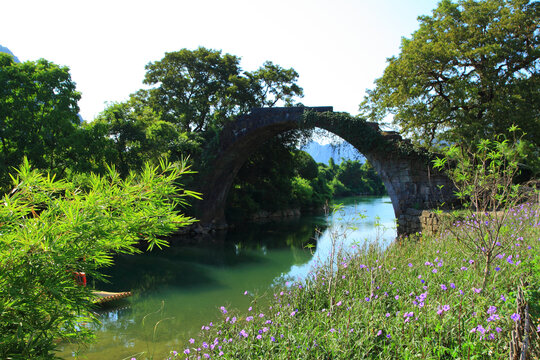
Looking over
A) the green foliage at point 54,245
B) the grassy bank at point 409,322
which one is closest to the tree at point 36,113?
the grassy bank at point 409,322

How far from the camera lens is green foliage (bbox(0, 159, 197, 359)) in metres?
1.37

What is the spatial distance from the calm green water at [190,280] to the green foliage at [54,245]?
156cm

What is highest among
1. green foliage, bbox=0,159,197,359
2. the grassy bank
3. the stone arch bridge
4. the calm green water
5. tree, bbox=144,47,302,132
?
tree, bbox=144,47,302,132

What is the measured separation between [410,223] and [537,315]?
30.3ft

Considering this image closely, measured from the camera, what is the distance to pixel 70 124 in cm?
1030

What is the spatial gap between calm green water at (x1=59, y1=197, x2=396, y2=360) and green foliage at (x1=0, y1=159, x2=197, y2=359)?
1.56 metres

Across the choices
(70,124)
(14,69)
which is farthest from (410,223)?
(14,69)

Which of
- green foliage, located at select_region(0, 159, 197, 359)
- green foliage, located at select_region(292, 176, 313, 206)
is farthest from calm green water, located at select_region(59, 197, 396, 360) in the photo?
green foliage, located at select_region(292, 176, 313, 206)

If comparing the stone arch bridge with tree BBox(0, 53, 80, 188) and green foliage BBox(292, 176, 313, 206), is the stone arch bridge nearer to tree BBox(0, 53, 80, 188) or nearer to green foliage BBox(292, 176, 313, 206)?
tree BBox(0, 53, 80, 188)

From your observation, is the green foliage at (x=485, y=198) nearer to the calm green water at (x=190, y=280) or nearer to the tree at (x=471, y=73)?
the calm green water at (x=190, y=280)

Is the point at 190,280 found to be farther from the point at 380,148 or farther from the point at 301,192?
the point at 301,192

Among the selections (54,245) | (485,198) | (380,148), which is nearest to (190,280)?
(485,198)

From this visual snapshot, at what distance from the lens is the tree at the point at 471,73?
10445mm

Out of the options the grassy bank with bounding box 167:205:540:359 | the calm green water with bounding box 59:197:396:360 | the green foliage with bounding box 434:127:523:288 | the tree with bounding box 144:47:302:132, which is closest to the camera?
the grassy bank with bounding box 167:205:540:359
